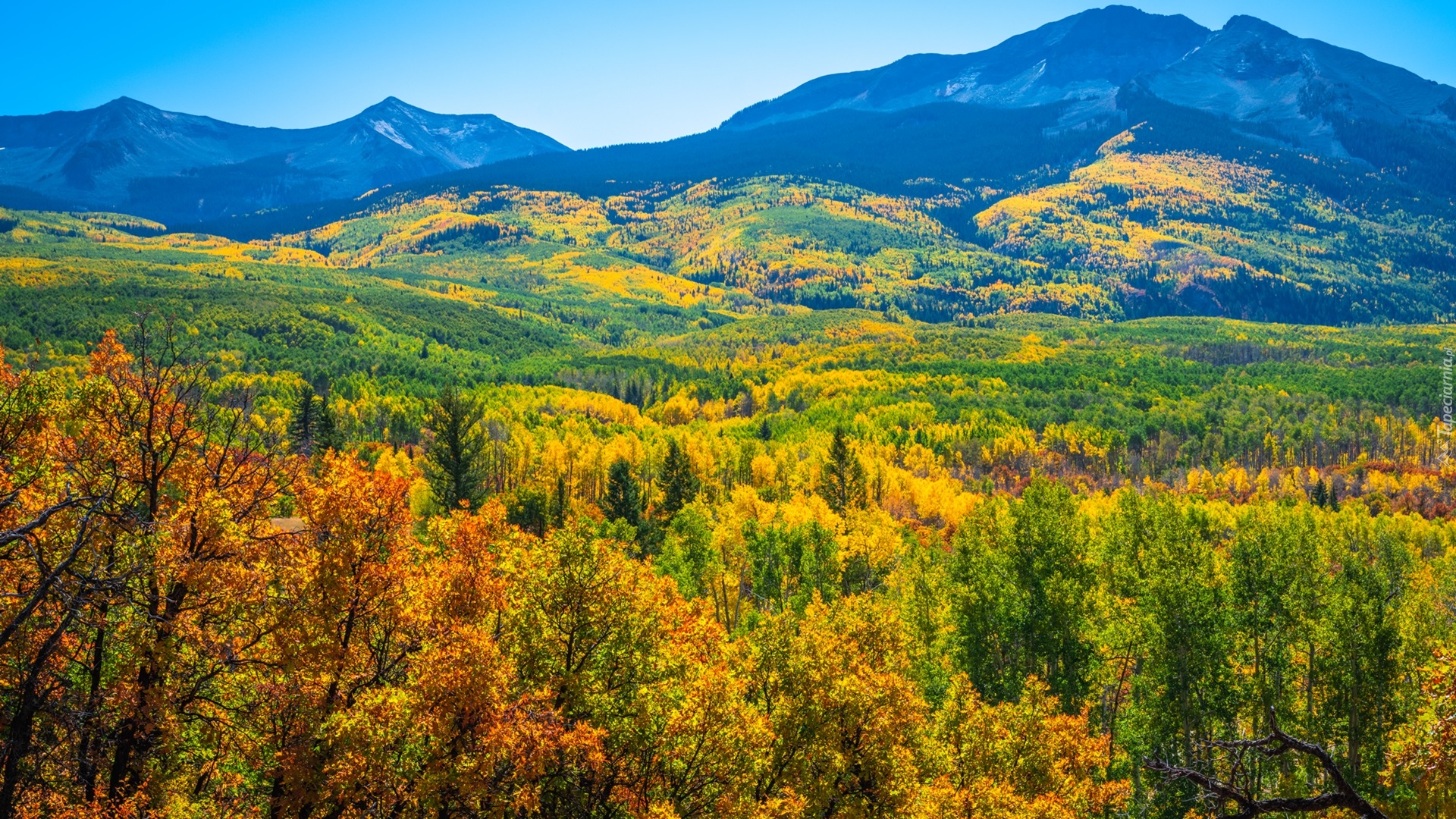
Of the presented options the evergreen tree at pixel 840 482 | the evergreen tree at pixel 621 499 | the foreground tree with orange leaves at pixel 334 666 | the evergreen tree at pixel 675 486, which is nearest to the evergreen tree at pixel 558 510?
the evergreen tree at pixel 621 499

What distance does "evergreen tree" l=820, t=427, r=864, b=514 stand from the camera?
81.6 m

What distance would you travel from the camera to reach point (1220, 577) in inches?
1631

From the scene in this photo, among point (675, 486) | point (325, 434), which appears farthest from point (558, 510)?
point (325, 434)

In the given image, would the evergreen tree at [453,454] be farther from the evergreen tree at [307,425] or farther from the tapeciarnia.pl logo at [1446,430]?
the tapeciarnia.pl logo at [1446,430]

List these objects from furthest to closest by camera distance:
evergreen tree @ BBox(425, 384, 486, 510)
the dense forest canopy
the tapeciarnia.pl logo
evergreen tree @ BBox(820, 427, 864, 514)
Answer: the tapeciarnia.pl logo
evergreen tree @ BBox(820, 427, 864, 514)
evergreen tree @ BBox(425, 384, 486, 510)
the dense forest canopy

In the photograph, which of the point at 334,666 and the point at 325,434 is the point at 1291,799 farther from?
the point at 325,434

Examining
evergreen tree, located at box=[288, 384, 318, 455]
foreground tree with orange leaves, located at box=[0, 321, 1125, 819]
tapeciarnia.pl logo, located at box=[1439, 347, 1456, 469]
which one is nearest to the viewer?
foreground tree with orange leaves, located at box=[0, 321, 1125, 819]

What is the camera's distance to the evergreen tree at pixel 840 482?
81562 millimetres

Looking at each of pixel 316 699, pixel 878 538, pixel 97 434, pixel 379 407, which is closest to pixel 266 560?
pixel 316 699

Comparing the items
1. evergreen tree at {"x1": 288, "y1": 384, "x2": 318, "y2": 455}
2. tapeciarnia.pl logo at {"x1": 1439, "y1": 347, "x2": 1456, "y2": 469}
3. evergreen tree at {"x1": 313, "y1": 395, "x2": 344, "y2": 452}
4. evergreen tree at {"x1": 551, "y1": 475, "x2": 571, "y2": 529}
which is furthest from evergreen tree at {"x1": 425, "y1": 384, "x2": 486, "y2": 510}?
tapeciarnia.pl logo at {"x1": 1439, "y1": 347, "x2": 1456, "y2": 469}

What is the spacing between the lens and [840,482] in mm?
82000

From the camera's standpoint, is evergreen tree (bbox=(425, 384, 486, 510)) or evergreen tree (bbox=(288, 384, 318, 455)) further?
evergreen tree (bbox=(288, 384, 318, 455))

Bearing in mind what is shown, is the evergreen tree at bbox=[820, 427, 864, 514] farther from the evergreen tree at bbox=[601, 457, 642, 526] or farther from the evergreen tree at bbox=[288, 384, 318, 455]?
the evergreen tree at bbox=[288, 384, 318, 455]

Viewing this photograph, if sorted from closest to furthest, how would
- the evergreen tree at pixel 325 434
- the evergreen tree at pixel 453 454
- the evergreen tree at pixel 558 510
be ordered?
the evergreen tree at pixel 453 454
the evergreen tree at pixel 325 434
the evergreen tree at pixel 558 510
